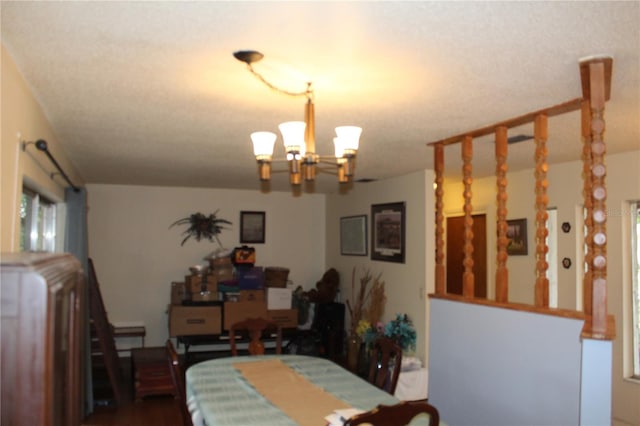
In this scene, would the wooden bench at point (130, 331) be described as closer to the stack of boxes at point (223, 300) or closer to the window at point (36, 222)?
the stack of boxes at point (223, 300)

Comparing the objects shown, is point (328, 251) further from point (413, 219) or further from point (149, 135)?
point (149, 135)

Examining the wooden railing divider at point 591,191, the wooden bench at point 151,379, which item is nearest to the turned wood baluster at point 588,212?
the wooden railing divider at point 591,191

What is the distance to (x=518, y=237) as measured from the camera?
5871 mm

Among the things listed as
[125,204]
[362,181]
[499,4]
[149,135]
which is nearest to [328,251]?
[362,181]

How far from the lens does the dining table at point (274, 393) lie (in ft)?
8.71

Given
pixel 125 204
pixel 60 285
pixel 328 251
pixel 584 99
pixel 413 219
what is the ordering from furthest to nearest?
pixel 328 251 < pixel 125 204 < pixel 413 219 < pixel 584 99 < pixel 60 285

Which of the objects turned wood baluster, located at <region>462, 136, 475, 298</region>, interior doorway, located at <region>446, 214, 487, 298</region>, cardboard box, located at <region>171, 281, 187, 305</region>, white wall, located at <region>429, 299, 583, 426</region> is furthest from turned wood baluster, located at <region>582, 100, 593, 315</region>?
cardboard box, located at <region>171, 281, 187, 305</region>

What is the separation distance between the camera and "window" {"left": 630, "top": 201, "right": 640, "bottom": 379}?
15.3 feet

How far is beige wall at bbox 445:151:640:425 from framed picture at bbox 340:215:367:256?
1453 millimetres

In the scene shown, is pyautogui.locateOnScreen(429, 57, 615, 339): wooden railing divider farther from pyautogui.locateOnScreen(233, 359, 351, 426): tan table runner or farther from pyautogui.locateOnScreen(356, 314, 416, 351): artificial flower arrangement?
pyautogui.locateOnScreen(356, 314, 416, 351): artificial flower arrangement

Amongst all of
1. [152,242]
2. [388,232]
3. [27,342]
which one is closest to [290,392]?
[27,342]

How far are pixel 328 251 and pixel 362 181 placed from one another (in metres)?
1.64

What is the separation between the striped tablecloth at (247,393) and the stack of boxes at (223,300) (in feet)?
9.95

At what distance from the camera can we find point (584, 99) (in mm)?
2734
